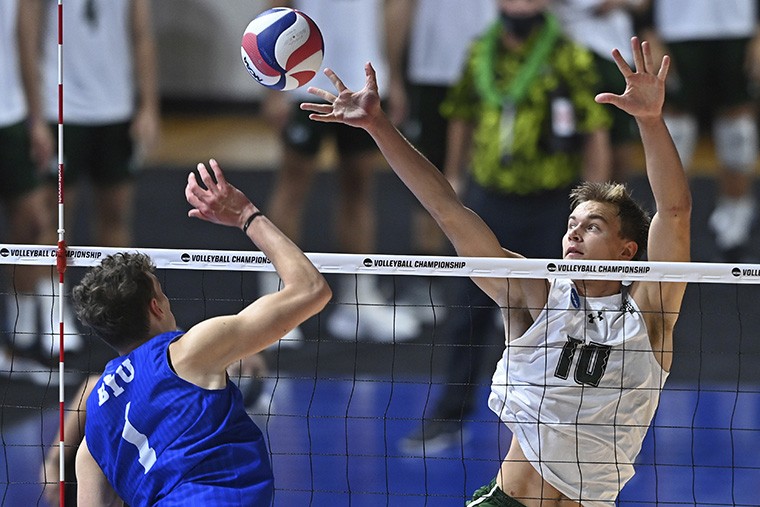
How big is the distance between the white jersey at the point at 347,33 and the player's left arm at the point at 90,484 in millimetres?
6002

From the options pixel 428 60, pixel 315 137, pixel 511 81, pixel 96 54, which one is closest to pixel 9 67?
pixel 96 54

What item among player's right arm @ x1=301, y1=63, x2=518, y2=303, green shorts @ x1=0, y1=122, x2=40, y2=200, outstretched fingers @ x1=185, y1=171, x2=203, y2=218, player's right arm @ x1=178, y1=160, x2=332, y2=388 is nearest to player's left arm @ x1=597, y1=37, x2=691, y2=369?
player's right arm @ x1=301, y1=63, x2=518, y2=303

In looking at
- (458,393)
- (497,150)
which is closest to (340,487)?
(458,393)

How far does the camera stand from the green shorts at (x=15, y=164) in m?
8.45

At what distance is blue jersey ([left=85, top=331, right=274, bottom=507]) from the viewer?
3227 mm

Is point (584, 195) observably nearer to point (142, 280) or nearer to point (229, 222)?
point (229, 222)

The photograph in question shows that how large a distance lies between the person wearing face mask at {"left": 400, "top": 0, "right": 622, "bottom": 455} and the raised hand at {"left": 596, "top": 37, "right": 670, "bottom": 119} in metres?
3.19

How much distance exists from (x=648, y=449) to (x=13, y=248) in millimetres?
3944

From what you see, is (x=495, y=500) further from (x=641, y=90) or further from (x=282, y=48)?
(x=282, y=48)

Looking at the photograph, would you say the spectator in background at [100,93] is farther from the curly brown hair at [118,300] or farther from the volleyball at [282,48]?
the curly brown hair at [118,300]

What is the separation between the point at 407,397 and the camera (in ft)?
24.8

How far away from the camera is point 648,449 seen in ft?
21.9

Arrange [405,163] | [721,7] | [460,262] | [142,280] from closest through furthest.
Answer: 1. [142,280]
2. [405,163]
3. [460,262]
4. [721,7]

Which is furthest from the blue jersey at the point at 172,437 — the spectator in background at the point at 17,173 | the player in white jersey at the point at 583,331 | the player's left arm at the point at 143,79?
the player's left arm at the point at 143,79
